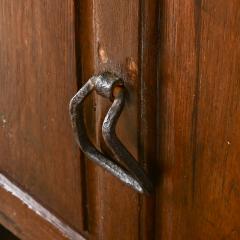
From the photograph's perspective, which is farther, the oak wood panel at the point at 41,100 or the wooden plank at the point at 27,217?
the wooden plank at the point at 27,217

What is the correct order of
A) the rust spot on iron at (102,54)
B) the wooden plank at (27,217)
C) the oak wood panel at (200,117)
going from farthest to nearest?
the wooden plank at (27,217) → the rust spot on iron at (102,54) → the oak wood panel at (200,117)

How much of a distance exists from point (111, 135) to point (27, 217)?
350mm

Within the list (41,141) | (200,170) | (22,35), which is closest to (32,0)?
(22,35)

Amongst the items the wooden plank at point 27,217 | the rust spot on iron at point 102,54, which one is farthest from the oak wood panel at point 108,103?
the wooden plank at point 27,217

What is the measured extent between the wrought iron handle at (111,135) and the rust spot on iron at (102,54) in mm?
19

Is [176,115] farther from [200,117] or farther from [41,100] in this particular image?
[41,100]

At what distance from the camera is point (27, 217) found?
3.20ft

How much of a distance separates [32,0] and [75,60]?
96 millimetres

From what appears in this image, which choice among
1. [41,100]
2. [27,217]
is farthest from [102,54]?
[27,217]

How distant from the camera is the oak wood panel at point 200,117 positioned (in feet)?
1.94

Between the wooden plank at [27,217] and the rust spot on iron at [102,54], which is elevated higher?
the rust spot on iron at [102,54]

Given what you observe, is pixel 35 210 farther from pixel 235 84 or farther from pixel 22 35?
pixel 235 84

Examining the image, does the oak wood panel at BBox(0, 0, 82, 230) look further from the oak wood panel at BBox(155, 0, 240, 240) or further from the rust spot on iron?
the oak wood panel at BBox(155, 0, 240, 240)

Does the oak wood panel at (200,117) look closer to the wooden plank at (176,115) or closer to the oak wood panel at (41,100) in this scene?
the wooden plank at (176,115)
